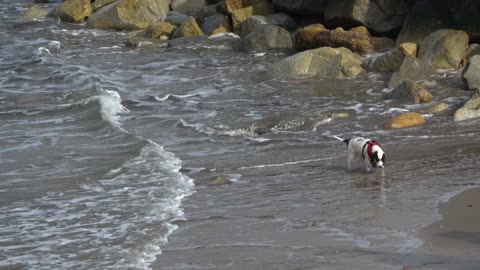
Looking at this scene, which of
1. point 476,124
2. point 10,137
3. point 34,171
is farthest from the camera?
point 10,137

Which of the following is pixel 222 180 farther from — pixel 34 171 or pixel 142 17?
pixel 142 17

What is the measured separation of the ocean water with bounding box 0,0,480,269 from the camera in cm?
875

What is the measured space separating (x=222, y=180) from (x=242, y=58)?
34.1 ft

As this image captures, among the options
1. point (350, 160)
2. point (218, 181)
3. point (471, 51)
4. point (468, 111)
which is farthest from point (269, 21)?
point (218, 181)

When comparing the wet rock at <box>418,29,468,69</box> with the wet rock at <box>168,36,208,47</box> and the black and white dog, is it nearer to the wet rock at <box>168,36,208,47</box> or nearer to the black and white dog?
the wet rock at <box>168,36,208,47</box>

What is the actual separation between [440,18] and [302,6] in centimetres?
455

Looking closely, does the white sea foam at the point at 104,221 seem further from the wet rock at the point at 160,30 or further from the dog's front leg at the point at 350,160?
the wet rock at the point at 160,30

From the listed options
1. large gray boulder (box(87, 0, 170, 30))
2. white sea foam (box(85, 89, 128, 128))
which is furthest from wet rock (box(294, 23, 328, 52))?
large gray boulder (box(87, 0, 170, 30))

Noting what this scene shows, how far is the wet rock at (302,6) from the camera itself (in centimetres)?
2298

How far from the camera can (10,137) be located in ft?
50.3

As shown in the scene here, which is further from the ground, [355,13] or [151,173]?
[355,13]

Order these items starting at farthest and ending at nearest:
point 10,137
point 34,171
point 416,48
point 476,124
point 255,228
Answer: point 416,48 < point 10,137 < point 476,124 < point 34,171 < point 255,228

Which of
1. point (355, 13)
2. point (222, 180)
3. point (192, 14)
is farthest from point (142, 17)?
point (222, 180)

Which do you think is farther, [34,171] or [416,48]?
[416,48]
